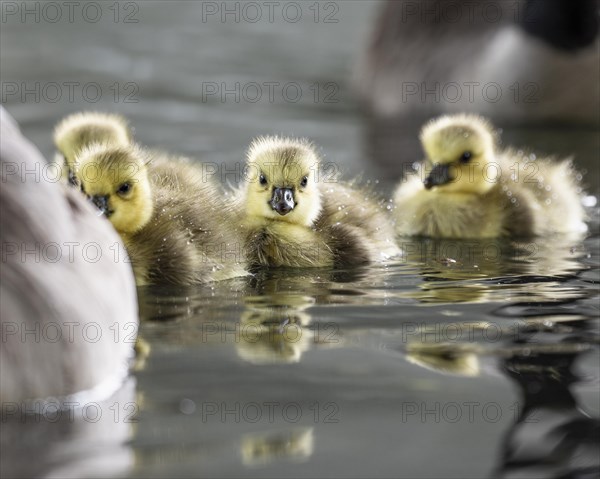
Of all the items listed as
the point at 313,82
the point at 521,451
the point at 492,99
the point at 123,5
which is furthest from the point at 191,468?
the point at 123,5

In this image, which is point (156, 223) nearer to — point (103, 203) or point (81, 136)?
point (103, 203)

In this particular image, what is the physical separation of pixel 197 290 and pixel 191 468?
4.45ft

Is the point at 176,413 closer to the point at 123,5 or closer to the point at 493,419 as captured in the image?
the point at 493,419

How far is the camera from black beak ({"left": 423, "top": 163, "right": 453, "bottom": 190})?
4.54 m

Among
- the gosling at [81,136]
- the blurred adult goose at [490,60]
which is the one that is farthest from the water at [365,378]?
the blurred adult goose at [490,60]

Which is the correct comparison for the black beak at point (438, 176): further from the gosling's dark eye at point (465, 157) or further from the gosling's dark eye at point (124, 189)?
the gosling's dark eye at point (124, 189)

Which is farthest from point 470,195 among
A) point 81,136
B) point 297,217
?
point 81,136

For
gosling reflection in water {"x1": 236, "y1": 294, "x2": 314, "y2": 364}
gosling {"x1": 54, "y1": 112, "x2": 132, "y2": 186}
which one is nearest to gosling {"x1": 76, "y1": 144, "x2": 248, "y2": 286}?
gosling reflection in water {"x1": 236, "y1": 294, "x2": 314, "y2": 364}

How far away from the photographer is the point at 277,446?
8.11 feet

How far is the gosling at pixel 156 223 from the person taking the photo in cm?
364

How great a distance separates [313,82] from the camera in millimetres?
8523

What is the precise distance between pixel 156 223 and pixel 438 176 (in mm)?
1198

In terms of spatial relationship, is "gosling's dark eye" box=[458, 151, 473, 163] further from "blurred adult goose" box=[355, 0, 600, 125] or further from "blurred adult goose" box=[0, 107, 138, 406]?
"blurred adult goose" box=[355, 0, 600, 125]

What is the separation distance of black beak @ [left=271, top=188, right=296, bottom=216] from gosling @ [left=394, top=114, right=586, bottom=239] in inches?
34.4
